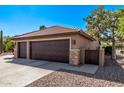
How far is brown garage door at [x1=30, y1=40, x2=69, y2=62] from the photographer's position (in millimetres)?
9945

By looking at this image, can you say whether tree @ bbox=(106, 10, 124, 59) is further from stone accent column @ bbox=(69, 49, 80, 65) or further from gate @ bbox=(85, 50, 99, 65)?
stone accent column @ bbox=(69, 49, 80, 65)

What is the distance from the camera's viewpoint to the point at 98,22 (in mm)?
16781

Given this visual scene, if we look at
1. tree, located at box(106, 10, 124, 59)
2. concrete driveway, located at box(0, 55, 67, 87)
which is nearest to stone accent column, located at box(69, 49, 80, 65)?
concrete driveway, located at box(0, 55, 67, 87)

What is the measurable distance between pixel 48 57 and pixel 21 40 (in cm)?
474

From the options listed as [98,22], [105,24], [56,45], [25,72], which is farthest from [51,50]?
[98,22]

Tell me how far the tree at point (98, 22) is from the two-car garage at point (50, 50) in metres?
8.98

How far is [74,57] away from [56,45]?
227 centimetres

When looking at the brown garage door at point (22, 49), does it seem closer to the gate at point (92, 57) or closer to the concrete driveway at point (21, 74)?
the concrete driveway at point (21, 74)

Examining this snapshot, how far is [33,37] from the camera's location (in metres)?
12.0

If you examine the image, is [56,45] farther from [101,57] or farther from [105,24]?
[105,24]

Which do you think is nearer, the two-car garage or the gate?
the gate
